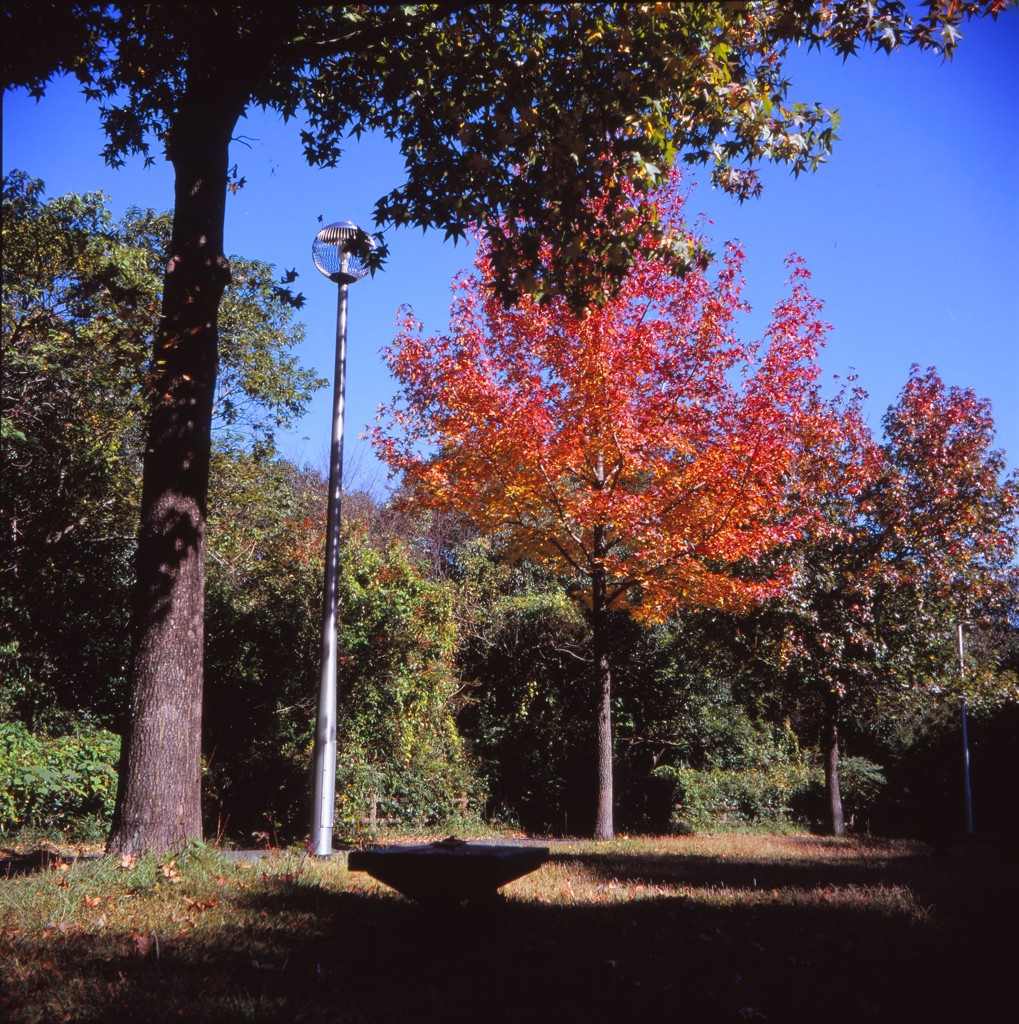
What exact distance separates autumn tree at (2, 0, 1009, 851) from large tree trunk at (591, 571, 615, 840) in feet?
26.6

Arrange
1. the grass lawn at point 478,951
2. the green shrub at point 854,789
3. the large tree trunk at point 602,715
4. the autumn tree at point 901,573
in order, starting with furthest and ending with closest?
the green shrub at point 854,789
the autumn tree at point 901,573
the large tree trunk at point 602,715
the grass lawn at point 478,951

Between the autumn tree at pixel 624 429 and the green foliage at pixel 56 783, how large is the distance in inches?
286

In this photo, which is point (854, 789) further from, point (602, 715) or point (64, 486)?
point (64, 486)

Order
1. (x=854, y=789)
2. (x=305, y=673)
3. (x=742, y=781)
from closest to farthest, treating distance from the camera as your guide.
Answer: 1. (x=305, y=673)
2. (x=742, y=781)
3. (x=854, y=789)

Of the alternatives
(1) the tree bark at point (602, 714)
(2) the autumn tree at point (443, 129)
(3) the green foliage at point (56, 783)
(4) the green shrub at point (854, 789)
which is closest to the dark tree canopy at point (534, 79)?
(2) the autumn tree at point (443, 129)

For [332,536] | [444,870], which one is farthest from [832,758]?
[444,870]

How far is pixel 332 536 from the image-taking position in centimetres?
1054

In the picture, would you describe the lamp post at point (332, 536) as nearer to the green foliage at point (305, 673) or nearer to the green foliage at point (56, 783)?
the green foliage at point (305, 673)

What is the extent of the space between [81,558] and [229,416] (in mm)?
4246

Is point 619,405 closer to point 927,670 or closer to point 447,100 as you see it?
point 447,100

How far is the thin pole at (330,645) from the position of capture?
9.64m

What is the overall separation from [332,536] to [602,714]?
6.98m

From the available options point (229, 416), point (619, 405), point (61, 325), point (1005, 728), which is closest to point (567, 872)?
point (619, 405)

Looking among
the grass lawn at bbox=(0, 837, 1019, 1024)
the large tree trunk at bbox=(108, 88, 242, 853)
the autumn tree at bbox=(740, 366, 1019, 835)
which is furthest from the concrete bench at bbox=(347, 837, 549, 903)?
the autumn tree at bbox=(740, 366, 1019, 835)
